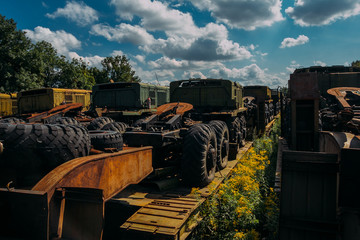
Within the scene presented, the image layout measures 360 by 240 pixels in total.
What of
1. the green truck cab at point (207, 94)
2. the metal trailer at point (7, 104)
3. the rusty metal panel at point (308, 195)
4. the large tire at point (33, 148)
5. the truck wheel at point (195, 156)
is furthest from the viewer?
the metal trailer at point (7, 104)

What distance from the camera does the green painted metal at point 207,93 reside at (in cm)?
913

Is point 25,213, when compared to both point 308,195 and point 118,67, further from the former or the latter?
point 118,67

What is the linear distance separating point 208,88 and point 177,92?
1127 mm

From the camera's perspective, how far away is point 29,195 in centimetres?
218

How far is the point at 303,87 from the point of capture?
211 inches

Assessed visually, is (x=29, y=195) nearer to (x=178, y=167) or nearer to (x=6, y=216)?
(x=6, y=216)

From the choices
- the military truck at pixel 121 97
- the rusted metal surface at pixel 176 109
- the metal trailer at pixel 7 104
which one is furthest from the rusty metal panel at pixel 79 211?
the metal trailer at pixel 7 104

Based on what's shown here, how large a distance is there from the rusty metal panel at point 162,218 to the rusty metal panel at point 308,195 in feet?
4.02

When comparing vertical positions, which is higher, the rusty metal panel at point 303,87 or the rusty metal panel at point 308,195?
the rusty metal panel at point 303,87

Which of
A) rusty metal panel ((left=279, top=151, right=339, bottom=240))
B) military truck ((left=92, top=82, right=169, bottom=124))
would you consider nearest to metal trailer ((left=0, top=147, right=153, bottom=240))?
rusty metal panel ((left=279, top=151, right=339, bottom=240))

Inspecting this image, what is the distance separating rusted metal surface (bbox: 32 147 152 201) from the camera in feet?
7.97

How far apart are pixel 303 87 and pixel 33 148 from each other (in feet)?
15.7

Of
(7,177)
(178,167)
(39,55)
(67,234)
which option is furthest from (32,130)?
(39,55)

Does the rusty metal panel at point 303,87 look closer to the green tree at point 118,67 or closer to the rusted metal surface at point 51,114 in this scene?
the rusted metal surface at point 51,114
